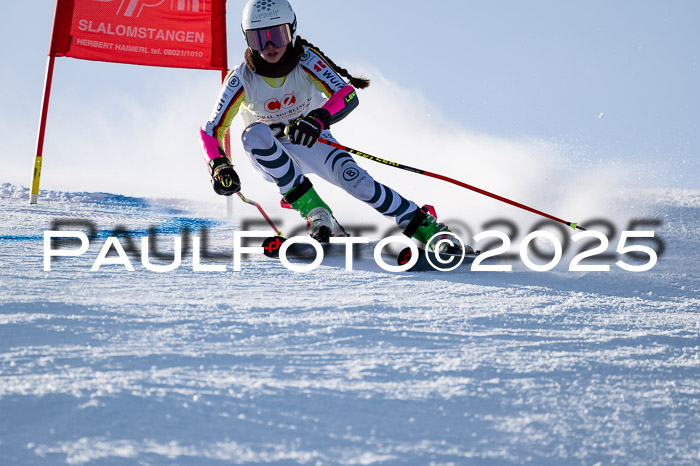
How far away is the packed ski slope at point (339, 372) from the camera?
1.08 metres

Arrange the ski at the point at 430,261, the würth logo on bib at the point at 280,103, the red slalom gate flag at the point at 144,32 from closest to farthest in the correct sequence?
the ski at the point at 430,261
the würth logo on bib at the point at 280,103
the red slalom gate flag at the point at 144,32

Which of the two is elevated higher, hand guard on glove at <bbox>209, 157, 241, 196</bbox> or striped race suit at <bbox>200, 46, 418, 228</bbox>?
striped race suit at <bbox>200, 46, 418, 228</bbox>

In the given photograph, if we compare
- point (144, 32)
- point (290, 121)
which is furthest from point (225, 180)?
point (144, 32)

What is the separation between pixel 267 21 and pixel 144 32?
3941mm

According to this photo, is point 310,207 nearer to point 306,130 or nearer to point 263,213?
point 263,213

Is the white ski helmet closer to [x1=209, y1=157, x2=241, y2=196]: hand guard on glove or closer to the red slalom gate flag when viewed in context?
[x1=209, y1=157, x2=241, y2=196]: hand guard on glove

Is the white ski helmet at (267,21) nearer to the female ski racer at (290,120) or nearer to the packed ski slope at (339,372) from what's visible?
the female ski racer at (290,120)

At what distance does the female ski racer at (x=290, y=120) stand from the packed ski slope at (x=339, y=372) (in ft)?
2.84

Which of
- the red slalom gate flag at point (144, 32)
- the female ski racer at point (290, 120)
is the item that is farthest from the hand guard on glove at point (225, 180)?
the red slalom gate flag at point (144, 32)

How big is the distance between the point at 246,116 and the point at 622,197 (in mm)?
3038

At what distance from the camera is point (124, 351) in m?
1.50

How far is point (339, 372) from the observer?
139cm

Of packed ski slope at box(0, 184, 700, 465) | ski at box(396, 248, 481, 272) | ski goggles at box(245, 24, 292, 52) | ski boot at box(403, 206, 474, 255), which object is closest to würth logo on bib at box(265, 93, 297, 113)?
ski goggles at box(245, 24, 292, 52)

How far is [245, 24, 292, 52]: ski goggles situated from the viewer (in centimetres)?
320
